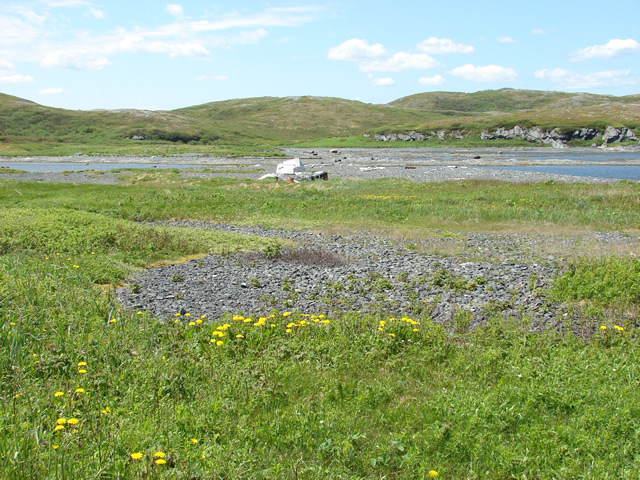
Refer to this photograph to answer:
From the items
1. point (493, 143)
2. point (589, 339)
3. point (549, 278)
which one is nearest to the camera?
point (589, 339)

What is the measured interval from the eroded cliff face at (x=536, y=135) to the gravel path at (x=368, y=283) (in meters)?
126

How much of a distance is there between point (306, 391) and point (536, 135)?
482ft

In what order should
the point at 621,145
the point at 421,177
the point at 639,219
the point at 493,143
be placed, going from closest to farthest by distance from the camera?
the point at 639,219, the point at 421,177, the point at 621,145, the point at 493,143

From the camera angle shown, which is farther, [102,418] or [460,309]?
[460,309]

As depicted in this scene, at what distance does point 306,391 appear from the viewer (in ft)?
23.7

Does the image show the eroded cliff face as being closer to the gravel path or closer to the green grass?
the green grass

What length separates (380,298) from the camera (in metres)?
12.3

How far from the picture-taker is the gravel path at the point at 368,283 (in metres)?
11.5

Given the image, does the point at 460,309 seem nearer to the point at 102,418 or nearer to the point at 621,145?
the point at 102,418

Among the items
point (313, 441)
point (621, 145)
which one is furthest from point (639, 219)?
point (621, 145)

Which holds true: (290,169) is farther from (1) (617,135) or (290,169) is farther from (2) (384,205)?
(1) (617,135)

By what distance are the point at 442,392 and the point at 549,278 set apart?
815cm

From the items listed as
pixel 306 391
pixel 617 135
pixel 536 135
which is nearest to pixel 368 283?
pixel 306 391

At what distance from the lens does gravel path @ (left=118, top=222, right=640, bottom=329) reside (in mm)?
11523
